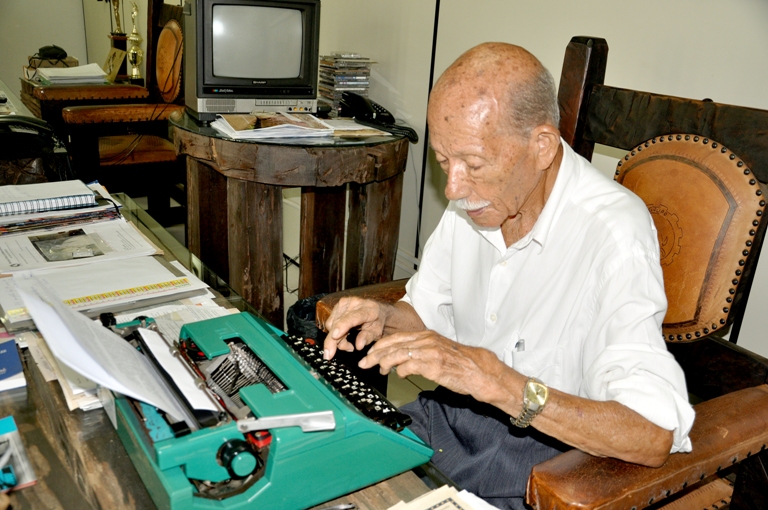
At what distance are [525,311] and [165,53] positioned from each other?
122 inches

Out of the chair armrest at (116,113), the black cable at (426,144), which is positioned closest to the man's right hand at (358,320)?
the black cable at (426,144)

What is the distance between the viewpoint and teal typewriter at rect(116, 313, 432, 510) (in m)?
0.83

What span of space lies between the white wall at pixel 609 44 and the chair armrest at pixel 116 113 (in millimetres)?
1167

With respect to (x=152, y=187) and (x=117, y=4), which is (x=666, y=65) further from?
(x=117, y=4)

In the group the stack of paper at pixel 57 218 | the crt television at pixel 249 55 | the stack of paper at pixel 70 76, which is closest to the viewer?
the stack of paper at pixel 57 218

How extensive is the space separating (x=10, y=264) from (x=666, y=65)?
6.12 feet

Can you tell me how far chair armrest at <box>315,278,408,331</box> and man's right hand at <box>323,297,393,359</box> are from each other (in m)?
0.06

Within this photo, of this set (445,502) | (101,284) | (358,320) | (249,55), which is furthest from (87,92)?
(445,502)

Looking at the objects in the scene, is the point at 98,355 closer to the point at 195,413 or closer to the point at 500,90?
the point at 195,413

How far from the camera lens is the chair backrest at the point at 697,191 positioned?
1166 mm

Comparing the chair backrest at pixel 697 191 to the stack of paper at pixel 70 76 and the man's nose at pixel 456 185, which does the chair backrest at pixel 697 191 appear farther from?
the stack of paper at pixel 70 76

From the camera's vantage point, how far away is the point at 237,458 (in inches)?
32.6

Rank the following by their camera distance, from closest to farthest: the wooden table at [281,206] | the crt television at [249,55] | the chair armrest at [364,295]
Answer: the chair armrest at [364,295], the wooden table at [281,206], the crt television at [249,55]

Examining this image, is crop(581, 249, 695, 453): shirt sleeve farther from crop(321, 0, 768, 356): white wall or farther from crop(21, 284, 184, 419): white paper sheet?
crop(321, 0, 768, 356): white wall
